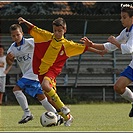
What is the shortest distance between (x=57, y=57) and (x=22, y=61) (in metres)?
1.60

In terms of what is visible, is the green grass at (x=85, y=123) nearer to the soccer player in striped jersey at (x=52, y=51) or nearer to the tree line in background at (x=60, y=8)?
the soccer player in striped jersey at (x=52, y=51)

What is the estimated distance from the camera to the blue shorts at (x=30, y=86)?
11805 millimetres

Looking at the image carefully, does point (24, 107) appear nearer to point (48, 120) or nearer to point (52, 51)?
point (52, 51)

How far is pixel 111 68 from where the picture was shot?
2361cm

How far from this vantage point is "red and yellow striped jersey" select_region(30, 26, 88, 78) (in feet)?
34.9

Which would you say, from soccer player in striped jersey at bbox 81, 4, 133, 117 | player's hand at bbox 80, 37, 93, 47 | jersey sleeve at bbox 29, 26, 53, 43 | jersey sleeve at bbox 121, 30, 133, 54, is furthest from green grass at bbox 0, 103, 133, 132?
jersey sleeve at bbox 29, 26, 53, 43

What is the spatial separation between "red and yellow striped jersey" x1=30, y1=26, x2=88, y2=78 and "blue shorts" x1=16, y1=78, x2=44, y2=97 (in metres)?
0.86

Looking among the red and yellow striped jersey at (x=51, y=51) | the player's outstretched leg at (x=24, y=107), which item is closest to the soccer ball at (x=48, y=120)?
the red and yellow striped jersey at (x=51, y=51)

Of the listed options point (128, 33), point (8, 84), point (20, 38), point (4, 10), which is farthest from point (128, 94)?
point (4, 10)

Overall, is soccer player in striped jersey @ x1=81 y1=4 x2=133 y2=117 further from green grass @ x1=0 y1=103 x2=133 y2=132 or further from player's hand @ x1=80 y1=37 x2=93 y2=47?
green grass @ x1=0 y1=103 x2=133 y2=132

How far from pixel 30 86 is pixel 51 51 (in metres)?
1.36

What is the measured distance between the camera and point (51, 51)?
10.8 m

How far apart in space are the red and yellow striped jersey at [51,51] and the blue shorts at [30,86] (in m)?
0.86

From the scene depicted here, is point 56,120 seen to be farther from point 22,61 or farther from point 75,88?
point 75,88
